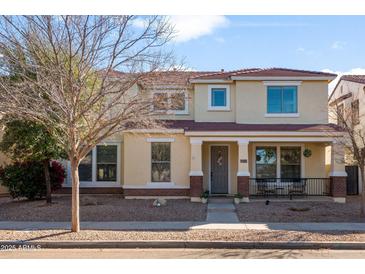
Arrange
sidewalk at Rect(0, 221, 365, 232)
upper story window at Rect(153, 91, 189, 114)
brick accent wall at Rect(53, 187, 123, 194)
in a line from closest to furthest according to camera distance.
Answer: upper story window at Rect(153, 91, 189, 114), sidewalk at Rect(0, 221, 365, 232), brick accent wall at Rect(53, 187, 123, 194)

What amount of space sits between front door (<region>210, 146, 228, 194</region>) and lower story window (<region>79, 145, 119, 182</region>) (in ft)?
15.2

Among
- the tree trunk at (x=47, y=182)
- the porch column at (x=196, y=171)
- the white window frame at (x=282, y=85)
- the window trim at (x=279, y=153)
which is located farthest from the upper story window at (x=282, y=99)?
the tree trunk at (x=47, y=182)

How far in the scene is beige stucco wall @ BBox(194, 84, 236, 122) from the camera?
20969mm

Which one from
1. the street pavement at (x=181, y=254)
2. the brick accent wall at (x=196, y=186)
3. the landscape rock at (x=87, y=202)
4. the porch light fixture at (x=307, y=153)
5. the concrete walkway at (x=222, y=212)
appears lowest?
the street pavement at (x=181, y=254)

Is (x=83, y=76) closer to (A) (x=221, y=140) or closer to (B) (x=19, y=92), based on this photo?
(B) (x=19, y=92)

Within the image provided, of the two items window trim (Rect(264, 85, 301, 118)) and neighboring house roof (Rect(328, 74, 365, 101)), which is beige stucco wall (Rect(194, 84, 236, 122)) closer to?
window trim (Rect(264, 85, 301, 118))

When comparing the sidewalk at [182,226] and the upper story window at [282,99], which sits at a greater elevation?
the upper story window at [282,99]

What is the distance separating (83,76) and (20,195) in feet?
29.3

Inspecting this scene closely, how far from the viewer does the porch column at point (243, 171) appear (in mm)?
18609

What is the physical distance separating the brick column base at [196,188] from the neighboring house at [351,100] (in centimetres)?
689

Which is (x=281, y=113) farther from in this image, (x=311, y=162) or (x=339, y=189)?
(x=339, y=189)

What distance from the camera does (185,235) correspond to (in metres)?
11.5

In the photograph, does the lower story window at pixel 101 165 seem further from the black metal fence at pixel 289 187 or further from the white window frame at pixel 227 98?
the black metal fence at pixel 289 187

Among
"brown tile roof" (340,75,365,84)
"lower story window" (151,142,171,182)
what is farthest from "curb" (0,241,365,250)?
"brown tile roof" (340,75,365,84)
